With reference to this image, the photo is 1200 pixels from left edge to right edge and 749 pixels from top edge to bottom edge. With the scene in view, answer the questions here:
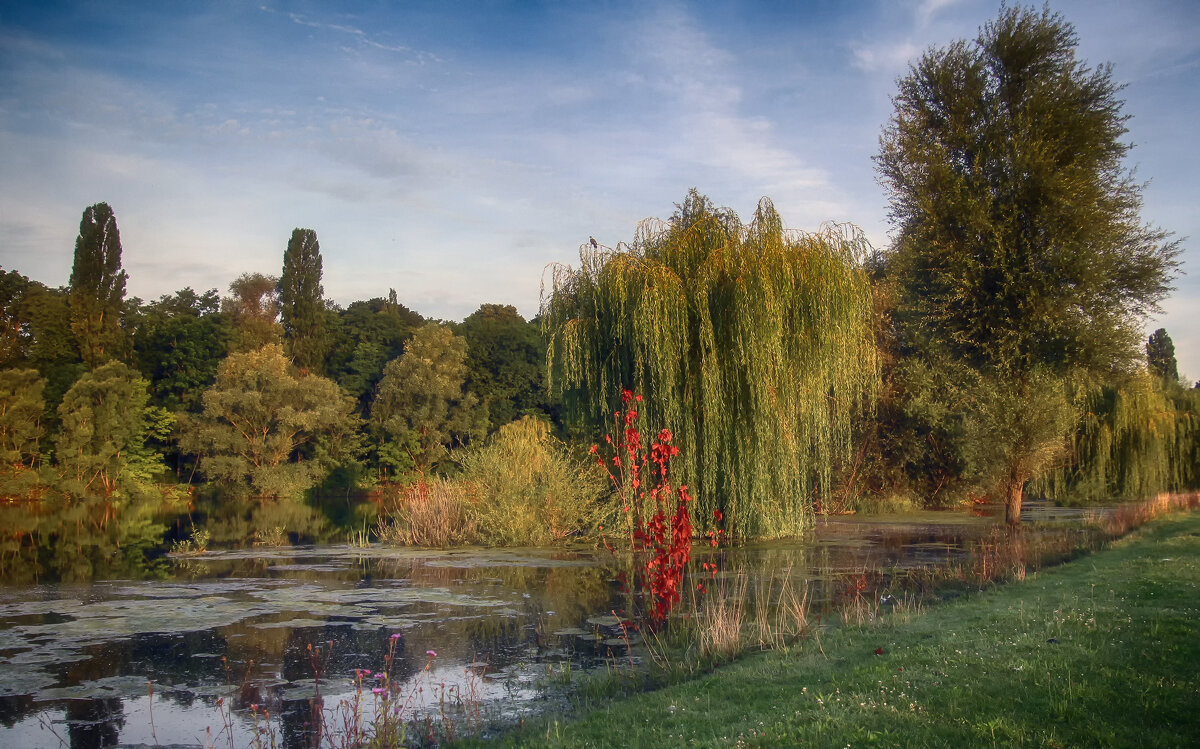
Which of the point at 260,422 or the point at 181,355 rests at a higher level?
the point at 181,355

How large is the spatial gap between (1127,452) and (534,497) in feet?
78.6

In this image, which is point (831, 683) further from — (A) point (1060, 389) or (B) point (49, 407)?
(B) point (49, 407)

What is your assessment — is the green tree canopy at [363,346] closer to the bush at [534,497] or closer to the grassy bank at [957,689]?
the bush at [534,497]

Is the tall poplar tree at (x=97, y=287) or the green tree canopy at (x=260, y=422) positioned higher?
the tall poplar tree at (x=97, y=287)

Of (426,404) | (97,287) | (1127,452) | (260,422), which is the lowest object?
(1127,452)

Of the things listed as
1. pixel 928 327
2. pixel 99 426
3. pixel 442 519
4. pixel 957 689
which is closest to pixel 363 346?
pixel 99 426

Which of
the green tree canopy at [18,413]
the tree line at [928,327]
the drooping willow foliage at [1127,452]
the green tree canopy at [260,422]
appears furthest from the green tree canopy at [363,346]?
the drooping willow foliage at [1127,452]

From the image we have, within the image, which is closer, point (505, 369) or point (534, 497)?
point (534, 497)

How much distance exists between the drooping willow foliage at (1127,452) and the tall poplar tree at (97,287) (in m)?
48.9

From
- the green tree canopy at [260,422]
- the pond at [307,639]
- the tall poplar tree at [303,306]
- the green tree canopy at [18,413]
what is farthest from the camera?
the tall poplar tree at [303,306]

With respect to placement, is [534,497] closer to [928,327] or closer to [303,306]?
[928,327]

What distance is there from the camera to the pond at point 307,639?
22.8 ft

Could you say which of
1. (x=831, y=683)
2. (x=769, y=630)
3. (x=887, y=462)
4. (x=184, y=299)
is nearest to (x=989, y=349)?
(x=887, y=462)

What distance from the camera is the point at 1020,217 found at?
62.7ft
